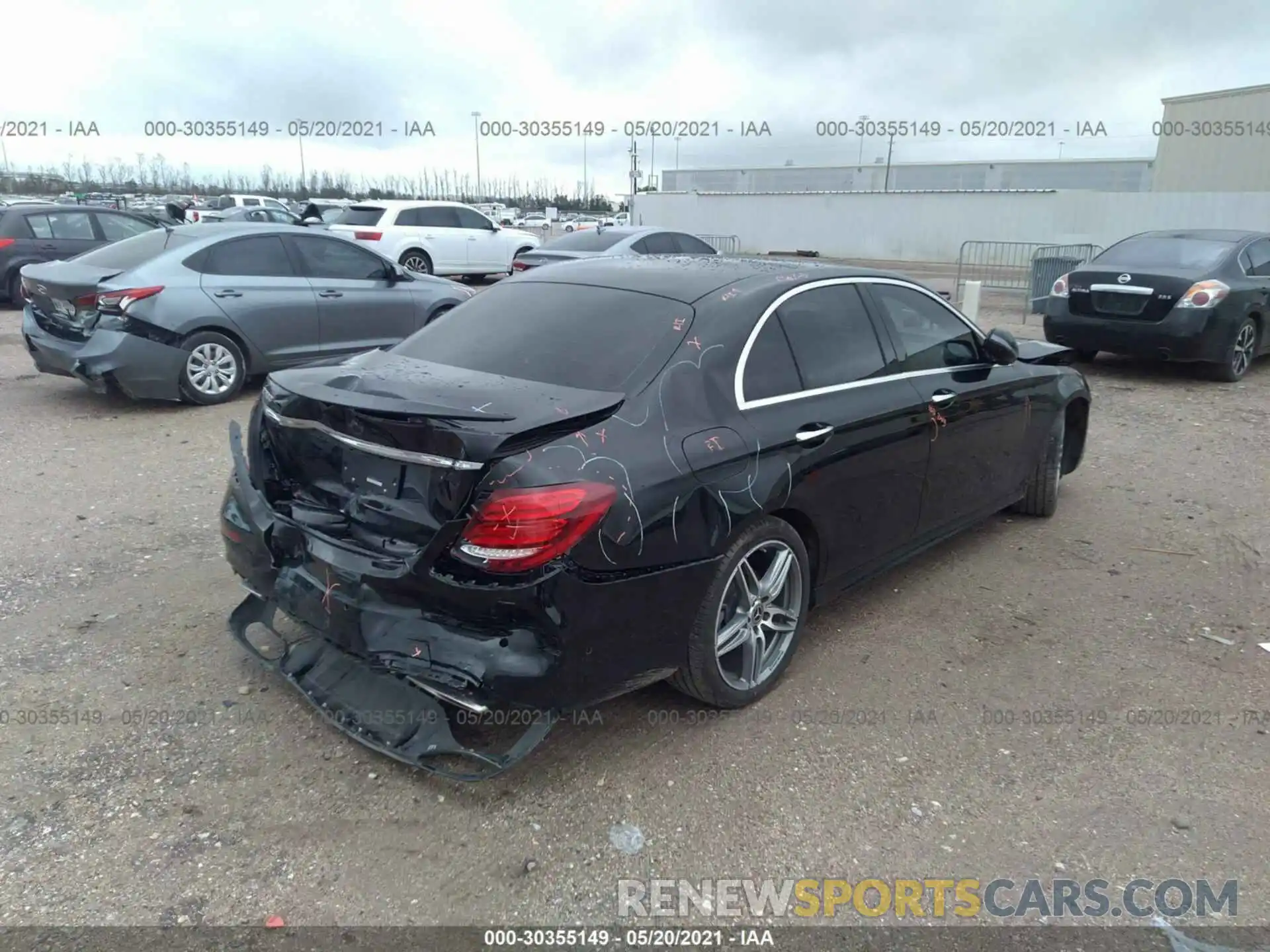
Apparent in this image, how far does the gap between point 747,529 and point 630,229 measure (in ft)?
37.5

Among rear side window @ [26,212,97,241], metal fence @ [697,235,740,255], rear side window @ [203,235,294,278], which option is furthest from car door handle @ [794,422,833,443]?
metal fence @ [697,235,740,255]

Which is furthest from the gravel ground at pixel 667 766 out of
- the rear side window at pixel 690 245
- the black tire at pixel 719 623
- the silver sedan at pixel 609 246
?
the rear side window at pixel 690 245

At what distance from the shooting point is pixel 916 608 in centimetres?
448

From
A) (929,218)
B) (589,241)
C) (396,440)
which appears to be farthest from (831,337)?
(929,218)

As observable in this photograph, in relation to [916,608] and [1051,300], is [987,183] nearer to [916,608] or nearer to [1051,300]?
[1051,300]

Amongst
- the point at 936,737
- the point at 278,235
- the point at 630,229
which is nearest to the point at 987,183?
the point at 630,229

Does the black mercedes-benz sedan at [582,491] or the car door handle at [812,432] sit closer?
the black mercedes-benz sedan at [582,491]

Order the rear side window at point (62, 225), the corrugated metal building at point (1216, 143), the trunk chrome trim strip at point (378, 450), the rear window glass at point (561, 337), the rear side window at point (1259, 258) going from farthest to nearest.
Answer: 1. the corrugated metal building at point (1216, 143)
2. the rear side window at point (62, 225)
3. the rear side window at point (1259, 258)
4. the rear window glass at point (561, 337)
5. the trunk chrome trim strip at point (378, 450)

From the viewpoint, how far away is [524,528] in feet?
9.07

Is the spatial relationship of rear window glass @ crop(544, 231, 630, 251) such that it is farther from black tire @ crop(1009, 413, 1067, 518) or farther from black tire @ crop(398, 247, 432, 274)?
black tire @ crop(1009, 413, 1067, 518)

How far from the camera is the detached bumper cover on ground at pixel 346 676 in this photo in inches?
116

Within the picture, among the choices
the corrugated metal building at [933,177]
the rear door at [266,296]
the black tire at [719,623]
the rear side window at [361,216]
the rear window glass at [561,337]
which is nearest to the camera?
the black tire at [719,623]

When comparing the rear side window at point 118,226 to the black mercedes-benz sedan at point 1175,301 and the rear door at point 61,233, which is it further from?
the black mercedes-benz sedan at point 1175,301

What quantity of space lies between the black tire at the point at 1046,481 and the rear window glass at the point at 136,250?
7.13 metres
